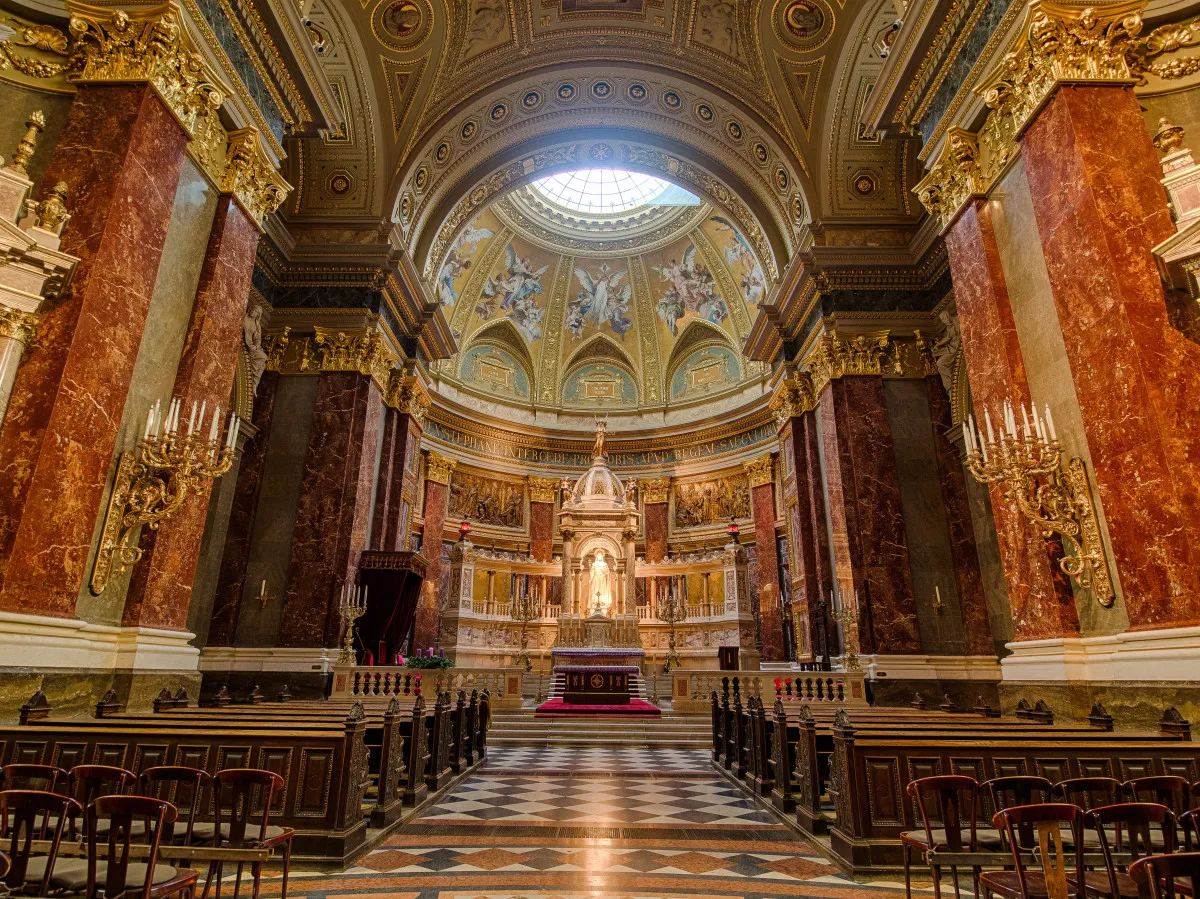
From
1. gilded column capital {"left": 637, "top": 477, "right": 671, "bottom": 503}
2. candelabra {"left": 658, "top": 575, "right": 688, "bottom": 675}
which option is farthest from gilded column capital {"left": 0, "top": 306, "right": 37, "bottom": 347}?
gilded column capital {"left": 637, "top": 477, "right": 671, "bottom": 503}

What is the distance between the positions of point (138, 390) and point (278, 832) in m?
5.13

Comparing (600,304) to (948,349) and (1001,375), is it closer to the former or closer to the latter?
(948,349)

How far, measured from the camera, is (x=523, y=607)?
23625mm

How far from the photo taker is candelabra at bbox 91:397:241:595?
21.7ft

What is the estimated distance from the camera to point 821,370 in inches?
596

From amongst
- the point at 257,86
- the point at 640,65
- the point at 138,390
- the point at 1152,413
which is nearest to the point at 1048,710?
the point at 1152,413

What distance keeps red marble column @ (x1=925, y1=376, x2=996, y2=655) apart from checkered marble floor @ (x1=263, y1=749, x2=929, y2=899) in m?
6.65

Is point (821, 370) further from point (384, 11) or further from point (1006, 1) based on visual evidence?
point (384, 11)

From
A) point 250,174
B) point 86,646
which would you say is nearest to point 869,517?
point 250,174

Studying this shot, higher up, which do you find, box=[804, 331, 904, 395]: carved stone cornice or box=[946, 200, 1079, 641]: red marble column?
box=[804, 331, 904, 395]: carved stone cornice

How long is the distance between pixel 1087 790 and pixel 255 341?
47.4 feet

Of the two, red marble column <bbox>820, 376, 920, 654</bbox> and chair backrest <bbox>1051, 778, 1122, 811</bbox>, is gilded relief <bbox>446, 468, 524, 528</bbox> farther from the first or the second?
chair backrest <bbox>1051, 778, 1122, 811</bbox>

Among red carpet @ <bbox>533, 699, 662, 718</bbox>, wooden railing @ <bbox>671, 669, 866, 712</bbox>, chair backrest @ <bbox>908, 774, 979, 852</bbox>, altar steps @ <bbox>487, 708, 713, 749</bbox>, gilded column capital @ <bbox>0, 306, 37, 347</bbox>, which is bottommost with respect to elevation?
altar steps @ <bbox>487, 708, 713, 749</bbox>

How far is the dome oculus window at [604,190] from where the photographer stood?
28.2 meters
